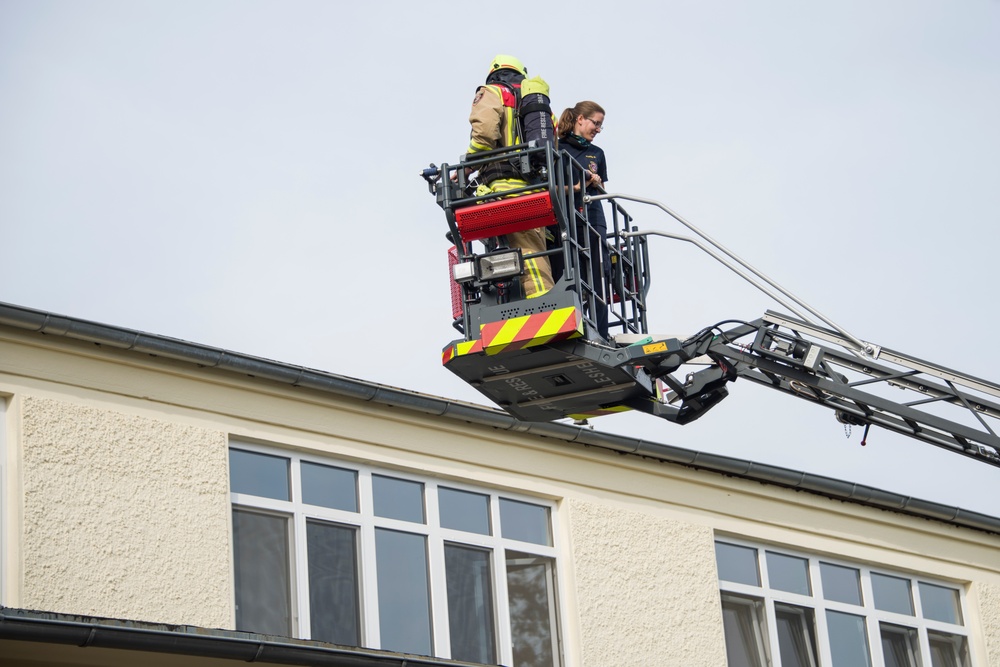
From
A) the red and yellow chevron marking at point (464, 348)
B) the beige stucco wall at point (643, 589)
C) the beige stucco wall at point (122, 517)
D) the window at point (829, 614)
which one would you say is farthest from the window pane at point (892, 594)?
the red and yellow chevron marking at point (464, 348)

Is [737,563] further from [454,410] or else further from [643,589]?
[454,410]

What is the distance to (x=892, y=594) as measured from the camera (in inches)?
709

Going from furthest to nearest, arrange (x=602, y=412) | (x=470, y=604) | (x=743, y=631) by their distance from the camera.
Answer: (x=743, y=631) < (x=470, y=604) < (x=602, y=412)

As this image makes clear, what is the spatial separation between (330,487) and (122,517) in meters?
2.04

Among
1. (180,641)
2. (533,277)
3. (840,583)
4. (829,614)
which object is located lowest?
(180,641)

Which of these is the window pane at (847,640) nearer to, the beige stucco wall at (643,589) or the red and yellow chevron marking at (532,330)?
the beige stucco wall at (643,589)

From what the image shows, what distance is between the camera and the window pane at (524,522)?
15508 mm

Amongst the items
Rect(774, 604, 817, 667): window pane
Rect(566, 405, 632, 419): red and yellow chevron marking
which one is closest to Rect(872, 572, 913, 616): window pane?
Rect(774, 604, 817, 667): window pane

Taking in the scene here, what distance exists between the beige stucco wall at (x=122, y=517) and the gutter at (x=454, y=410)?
22.7 inches

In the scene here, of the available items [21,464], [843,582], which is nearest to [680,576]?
[843,582]

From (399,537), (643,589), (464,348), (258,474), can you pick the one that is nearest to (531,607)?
(643,589)

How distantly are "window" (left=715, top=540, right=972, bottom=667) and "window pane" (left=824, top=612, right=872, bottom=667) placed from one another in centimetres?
1

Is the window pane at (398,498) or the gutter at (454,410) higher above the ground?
the gutter at (454,410)

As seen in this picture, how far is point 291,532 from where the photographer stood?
46.1 ft
